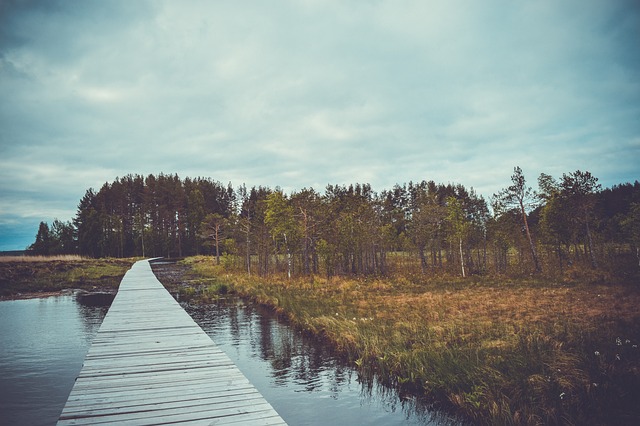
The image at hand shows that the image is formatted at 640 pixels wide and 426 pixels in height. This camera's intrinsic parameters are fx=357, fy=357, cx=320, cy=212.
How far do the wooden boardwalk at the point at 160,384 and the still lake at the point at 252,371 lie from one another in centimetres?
131

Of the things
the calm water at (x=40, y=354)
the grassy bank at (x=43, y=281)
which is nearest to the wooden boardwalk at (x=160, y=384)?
the calm water at (x=40, y=354)

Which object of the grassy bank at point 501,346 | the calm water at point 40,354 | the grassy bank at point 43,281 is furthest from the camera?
the grassy bank at point 43,281

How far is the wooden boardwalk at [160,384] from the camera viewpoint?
15.7ft

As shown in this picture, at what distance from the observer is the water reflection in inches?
264

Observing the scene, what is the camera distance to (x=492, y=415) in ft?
19.5

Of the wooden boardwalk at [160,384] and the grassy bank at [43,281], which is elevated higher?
the grassy bank at [43,281]

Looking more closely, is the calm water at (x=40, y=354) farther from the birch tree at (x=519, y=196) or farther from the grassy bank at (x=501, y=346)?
the birch tree at (x=519, y=196)

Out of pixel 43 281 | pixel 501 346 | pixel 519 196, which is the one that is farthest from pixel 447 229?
pixel 43 281

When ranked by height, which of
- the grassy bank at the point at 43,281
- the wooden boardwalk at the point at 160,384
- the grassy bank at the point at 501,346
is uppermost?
the grassy bank at the point at 43,281

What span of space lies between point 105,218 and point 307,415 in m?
83.1

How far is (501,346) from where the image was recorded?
8.84 meters

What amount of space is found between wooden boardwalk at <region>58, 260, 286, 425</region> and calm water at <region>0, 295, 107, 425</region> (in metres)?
1.12

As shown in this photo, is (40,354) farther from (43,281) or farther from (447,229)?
(447,229)

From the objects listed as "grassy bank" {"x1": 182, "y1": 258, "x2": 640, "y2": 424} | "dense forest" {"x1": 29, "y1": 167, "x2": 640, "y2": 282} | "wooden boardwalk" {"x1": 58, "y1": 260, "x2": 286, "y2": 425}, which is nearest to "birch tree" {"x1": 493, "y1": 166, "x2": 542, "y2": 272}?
"dense forest" {"x1": 29, "y1": 167, "x2": 640, "y2": 282}
